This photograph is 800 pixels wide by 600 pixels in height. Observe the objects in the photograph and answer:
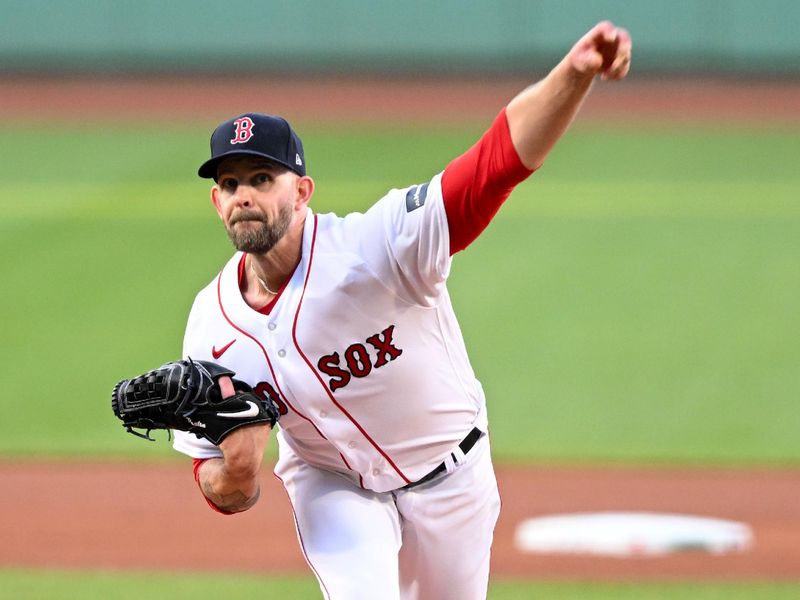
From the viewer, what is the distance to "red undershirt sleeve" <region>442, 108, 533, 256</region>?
3.60m

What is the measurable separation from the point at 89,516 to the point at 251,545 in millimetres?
1083

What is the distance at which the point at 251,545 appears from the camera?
7.21 metres

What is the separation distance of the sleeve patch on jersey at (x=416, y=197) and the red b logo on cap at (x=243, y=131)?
0.51 m

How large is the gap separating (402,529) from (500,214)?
10.2m

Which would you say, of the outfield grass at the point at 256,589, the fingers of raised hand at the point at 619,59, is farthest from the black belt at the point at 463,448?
the outfield grass at the point at 256,589

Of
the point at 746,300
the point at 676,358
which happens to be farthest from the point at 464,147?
the point at 676,358

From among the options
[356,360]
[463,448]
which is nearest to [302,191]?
[356,360]

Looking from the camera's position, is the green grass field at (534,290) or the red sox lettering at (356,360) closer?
the red sox lettering at (356,360)

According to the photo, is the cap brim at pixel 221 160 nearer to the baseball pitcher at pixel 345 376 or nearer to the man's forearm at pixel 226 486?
the baseball pitcher at pixel 345 376

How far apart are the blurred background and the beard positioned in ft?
10.0

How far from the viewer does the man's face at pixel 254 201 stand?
4031mm

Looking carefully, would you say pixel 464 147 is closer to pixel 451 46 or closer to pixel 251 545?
pixel 451 46

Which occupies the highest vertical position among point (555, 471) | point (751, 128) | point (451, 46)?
point (451, 46)

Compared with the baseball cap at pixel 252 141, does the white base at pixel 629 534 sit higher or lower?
lower
